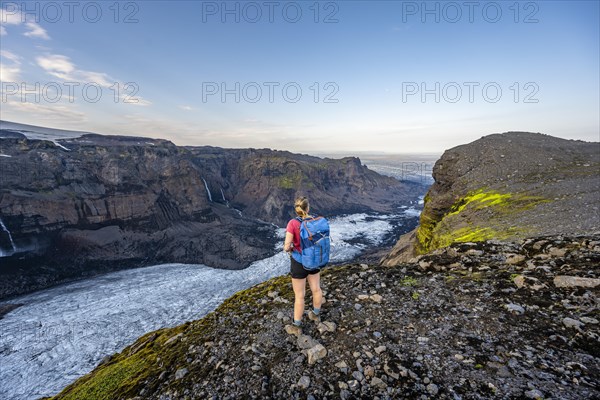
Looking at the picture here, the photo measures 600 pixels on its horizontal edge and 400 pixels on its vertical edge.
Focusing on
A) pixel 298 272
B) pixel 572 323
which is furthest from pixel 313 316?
pixel 572 323

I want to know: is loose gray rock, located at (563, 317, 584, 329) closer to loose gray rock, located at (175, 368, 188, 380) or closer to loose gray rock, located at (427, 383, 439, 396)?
loose gray rock, located at (427, 383, 439, 396)

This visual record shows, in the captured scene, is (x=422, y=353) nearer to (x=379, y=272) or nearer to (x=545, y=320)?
(x=545, y=320)

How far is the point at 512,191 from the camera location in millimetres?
23078

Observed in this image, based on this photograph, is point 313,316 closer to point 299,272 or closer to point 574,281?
point 299,272

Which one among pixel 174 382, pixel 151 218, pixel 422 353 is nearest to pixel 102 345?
pixel 174 382

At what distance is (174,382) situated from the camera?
507 cm

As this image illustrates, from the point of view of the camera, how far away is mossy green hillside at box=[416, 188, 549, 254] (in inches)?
637

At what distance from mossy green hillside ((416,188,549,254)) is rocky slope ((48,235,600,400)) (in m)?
8.43

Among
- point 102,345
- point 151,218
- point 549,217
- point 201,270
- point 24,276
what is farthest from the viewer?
point 151,218

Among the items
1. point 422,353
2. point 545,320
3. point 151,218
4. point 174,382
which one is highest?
point 545,320

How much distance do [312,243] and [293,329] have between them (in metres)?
2.02

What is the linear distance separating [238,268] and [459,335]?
87.5 meters

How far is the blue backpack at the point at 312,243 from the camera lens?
5.79m

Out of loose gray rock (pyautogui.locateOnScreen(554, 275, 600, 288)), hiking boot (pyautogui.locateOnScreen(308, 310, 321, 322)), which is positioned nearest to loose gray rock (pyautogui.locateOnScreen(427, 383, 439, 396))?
hiking boot (pyautogui.locateOnScreen(308, 310, 321, 322))
